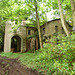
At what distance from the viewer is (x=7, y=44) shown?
42.4ft

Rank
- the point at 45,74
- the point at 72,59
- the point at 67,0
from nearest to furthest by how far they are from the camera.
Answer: the point at 72,59, the point at 45,74, the point at 67,0

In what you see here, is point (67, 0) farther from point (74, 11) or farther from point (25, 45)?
point (25, 45)

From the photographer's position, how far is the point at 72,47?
331 cm

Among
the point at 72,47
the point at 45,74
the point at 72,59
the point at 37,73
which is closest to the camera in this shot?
the point at 72,47

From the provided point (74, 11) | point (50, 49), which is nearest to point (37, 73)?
point (50, 49)

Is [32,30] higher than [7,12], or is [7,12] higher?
[7,12]

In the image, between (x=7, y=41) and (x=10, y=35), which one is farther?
(x=10, y=35)

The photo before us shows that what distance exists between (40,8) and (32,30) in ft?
23.0

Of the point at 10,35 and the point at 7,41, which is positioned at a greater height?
the point at 10,35

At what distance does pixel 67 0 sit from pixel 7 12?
28.3ft

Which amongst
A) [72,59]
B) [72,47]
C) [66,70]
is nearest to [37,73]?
[66,70]

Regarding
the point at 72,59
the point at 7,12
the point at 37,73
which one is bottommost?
the point at 37,73

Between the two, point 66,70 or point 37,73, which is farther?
point 37,73

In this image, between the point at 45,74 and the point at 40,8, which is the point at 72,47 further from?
the point at 40,8
